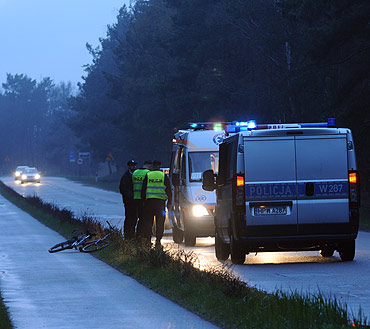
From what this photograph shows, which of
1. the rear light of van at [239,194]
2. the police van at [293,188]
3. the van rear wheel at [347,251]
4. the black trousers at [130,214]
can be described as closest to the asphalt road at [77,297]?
the black trousers at [130,214]

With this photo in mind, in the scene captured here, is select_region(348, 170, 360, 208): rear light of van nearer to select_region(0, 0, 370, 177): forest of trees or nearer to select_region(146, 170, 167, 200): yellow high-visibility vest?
select_region(146, 170, 167, 200): yellow high-visibility vest

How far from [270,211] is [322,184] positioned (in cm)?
97

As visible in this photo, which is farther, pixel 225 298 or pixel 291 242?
pixel 291 242

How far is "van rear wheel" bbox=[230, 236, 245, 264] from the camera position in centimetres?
1756

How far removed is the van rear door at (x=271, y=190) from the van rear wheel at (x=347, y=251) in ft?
3.64

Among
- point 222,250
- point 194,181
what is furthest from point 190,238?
point 222,250

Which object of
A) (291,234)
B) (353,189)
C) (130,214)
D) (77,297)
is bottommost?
(77,297)

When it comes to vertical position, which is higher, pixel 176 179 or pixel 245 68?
pixel 245 68

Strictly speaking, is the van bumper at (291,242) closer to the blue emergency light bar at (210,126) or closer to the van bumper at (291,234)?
the van bumper at (291,234)

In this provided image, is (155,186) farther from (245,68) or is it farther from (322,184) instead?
(245,68)

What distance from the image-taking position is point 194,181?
2256 cm

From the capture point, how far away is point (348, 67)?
47.1 meters

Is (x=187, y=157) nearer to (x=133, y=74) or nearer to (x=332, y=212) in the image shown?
(x=332, y=212)

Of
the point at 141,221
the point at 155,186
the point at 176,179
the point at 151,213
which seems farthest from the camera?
the point at 176,179
